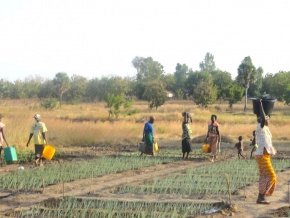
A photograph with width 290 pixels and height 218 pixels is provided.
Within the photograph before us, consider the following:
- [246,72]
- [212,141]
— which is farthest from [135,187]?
[246,72]

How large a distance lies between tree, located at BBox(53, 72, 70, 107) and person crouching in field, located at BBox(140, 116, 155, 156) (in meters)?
52.1

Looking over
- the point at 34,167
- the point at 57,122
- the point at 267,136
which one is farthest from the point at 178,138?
the point at 267,136

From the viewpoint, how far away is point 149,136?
→ 53.9 feet

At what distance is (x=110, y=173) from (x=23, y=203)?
427 centimetres

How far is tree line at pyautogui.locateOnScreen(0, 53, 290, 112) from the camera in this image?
167 ft

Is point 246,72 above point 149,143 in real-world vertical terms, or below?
above

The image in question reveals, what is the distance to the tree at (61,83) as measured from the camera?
2677 inches

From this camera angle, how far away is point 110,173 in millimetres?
12836

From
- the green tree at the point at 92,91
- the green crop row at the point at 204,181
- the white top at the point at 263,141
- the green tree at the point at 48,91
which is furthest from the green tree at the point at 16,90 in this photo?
the white top at the point at 263,141

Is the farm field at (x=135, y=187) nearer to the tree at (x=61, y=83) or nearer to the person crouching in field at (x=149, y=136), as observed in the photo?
the person crouching in field at (x=149, y=136)

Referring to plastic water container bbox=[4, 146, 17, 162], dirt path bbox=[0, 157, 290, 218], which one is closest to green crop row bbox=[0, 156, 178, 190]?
dirt path bbox=[0, 157, 290, 218]

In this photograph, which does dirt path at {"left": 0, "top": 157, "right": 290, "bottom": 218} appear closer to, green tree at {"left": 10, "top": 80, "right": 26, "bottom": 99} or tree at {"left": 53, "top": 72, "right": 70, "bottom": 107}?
tree at {"left": 53, "top": 72, "right": 70, "bottom": 107}

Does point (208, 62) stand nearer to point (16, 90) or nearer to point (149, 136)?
point (16, 90)

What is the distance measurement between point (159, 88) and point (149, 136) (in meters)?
31.9
